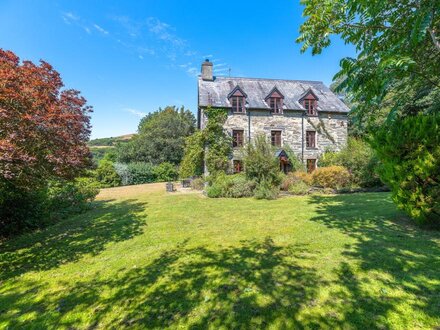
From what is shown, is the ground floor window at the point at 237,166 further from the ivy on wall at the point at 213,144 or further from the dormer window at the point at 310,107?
the dormer window at the point at 310,107

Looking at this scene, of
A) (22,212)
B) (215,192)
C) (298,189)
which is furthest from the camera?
(215,192)

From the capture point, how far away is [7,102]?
16.1ft

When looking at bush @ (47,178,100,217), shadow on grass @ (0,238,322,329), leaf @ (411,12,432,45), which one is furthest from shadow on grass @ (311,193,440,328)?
bush @ (47,178,100,217)

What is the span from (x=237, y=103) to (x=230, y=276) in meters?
17.8

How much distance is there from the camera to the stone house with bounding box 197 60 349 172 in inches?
795

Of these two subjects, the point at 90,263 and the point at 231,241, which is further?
the point at 231,241

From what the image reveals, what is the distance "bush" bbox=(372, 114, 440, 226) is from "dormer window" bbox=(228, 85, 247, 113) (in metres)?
14.5

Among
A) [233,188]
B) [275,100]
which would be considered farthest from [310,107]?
[233,188]

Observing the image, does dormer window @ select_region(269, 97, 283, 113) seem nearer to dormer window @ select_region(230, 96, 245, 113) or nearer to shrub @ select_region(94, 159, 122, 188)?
dormer window @ select_region(230, 96, 245, 113)

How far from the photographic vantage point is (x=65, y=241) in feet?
22.6

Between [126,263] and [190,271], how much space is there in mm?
1591

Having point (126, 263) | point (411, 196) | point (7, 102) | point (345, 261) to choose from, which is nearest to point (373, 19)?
point (411, 196)

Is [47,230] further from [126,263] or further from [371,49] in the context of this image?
[371,49]

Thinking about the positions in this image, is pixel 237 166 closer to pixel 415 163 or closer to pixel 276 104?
pixel 276 104
